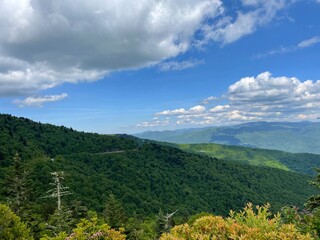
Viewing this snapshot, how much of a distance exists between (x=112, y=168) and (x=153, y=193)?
31.4 m

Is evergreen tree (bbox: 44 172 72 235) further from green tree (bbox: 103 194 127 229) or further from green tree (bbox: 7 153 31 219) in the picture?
green tree (bbox: 103 194 127 229)

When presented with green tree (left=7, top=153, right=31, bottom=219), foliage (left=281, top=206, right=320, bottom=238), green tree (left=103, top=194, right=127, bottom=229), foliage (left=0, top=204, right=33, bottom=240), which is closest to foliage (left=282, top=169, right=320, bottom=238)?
foliage (left=281, top=206, right=320, bottom=238)

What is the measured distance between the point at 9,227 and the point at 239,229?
15.7 m

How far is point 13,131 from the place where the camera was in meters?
196

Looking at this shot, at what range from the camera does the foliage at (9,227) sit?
1841cm

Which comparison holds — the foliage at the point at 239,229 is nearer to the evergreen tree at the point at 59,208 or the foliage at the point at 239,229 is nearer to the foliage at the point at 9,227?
the foliage at the point at 9,227

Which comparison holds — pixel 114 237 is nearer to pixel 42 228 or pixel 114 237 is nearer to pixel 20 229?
pixel 20 229

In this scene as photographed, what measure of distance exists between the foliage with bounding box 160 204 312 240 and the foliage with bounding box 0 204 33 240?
12910 millimetres

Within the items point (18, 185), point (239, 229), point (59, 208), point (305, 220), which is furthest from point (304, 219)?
point (18, 185)

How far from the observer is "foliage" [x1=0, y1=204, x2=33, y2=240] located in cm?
1841

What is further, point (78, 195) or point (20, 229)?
point (78, 195)

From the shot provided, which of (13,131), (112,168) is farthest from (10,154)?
(112,168)

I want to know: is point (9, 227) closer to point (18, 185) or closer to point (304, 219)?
point (304, 219)

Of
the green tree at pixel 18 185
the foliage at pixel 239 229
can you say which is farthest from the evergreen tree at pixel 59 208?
the foliage at pixel 239 229
